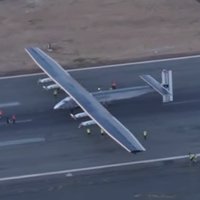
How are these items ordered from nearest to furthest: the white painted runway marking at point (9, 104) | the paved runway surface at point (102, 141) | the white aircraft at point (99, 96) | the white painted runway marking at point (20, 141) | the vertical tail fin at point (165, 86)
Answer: the paved runway surface at point (102, 141) < the white aircraft at point (99, 96) < the white painted runway marking at point (20, 141) < the vertical tail fin at point (165, 86) < the white painted runway marking at point (9, 104)

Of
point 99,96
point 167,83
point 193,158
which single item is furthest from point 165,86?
point 193,158

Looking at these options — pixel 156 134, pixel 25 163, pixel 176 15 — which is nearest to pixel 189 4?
pixel 176 15

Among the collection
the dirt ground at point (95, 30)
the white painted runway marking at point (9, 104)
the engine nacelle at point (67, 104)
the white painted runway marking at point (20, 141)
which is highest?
the dirt ground at point (95, 30)

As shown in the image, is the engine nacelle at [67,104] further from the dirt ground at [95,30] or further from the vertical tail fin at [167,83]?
the dirt ground at [95,30]

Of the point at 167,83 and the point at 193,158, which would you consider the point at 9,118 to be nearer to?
the point at 167,83

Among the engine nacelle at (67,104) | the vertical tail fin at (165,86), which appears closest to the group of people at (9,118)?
the engine nacelle at (67,104)

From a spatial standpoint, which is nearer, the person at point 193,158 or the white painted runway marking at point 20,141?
the person at point 193,158

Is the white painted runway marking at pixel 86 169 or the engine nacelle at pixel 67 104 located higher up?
the engine nacelle at pixel 67 104
